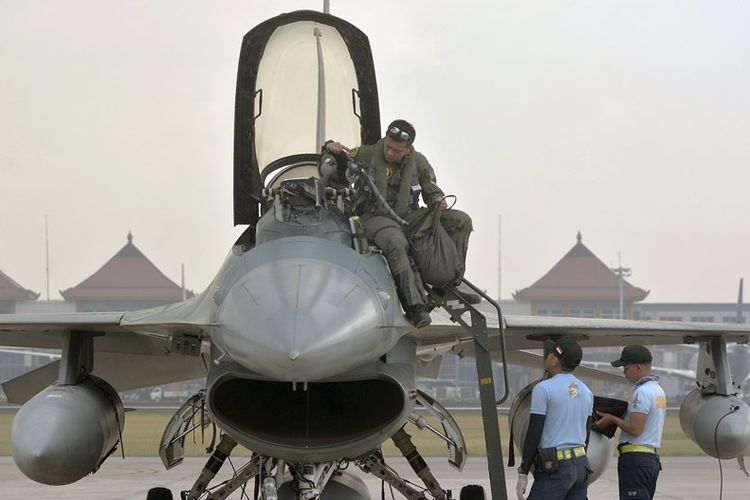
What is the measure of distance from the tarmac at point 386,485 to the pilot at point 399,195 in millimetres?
5585

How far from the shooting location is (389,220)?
6.25m

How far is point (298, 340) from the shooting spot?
4.83 meters

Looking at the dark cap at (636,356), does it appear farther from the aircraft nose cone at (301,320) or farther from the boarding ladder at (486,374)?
the aircraft nose cone at (301,320)

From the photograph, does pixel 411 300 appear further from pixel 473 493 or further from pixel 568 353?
pixel 473 493

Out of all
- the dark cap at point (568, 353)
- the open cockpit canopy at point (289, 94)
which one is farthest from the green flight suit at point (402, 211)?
the open cockpit canopy at point (289, 94)

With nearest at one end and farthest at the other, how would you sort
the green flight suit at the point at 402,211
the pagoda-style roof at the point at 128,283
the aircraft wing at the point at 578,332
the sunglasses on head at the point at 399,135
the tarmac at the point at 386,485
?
the green flight suit at the point at 402,211 → the sunglasses on head at the point at 399,135 → the aircraft wing at the point at 578,332 → the tarmac at the point at 386,485 → the pagoda-style roof at the point at 128,283

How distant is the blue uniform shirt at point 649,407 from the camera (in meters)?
6.66

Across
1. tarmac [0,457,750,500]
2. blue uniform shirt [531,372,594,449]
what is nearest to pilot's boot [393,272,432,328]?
blue uniform shirt [531,372,594,449]

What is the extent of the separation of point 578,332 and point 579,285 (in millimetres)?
76811

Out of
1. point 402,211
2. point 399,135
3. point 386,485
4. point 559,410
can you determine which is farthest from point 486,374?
point 386,485

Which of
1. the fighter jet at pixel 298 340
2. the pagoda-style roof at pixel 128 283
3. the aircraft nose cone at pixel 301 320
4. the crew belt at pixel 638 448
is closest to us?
the aircraft nose cone at pixel 301 320

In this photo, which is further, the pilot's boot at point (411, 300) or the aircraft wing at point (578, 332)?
the aircraft wing at point (578, 332)

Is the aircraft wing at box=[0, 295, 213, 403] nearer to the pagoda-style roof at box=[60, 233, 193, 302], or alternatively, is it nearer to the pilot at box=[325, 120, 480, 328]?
the pilot at box=[325, 120, 480, 328]

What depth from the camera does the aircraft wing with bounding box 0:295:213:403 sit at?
6.61 m
